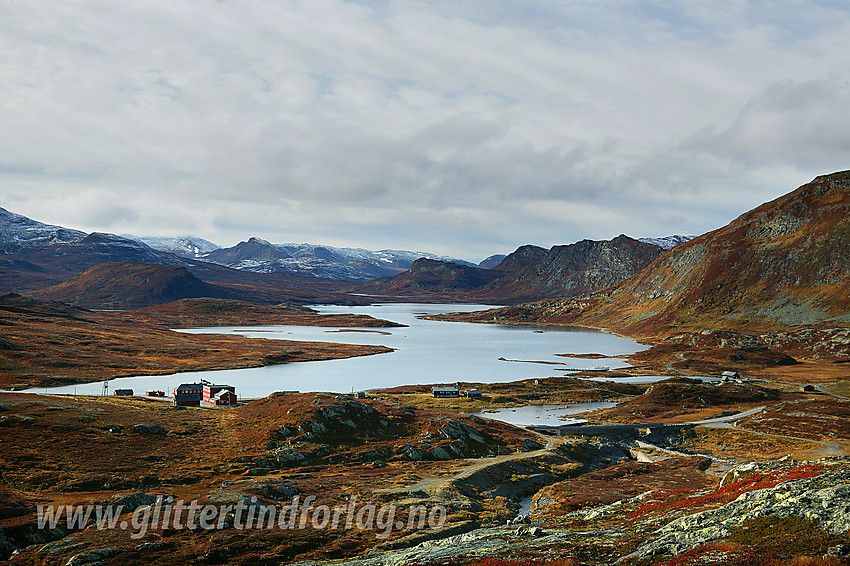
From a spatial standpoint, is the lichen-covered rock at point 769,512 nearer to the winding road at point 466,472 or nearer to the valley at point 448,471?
the valley at point 448,471

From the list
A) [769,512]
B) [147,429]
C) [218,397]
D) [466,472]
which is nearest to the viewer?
[769,512]

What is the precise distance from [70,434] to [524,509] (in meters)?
53.3

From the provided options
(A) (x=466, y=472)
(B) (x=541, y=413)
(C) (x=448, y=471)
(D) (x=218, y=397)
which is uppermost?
(D) (x=218, y=397)

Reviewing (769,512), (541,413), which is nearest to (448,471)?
(769,512)

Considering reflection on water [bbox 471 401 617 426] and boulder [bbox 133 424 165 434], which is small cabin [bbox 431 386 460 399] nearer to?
reflection on water [bbox 471 401 617 426]

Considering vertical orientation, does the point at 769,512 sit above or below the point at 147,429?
above

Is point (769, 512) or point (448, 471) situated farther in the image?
point (448, 471)

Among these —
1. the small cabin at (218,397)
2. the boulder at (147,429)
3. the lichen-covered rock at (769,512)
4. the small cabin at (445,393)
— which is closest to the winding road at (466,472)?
the lichen-covered rock at (769,512)

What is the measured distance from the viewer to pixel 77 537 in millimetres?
37812

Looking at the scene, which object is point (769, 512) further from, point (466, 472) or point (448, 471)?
point (448, 471)

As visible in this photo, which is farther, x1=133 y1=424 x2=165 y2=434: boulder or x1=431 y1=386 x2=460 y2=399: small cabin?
x1=431 y1=386 x2=460 y2=399: small cabin

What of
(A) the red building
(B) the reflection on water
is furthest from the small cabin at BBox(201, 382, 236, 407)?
(B) the reflection on water

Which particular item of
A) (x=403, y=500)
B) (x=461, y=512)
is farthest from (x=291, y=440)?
(x=461, y=512)

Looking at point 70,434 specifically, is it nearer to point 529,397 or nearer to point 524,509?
point 524,509
